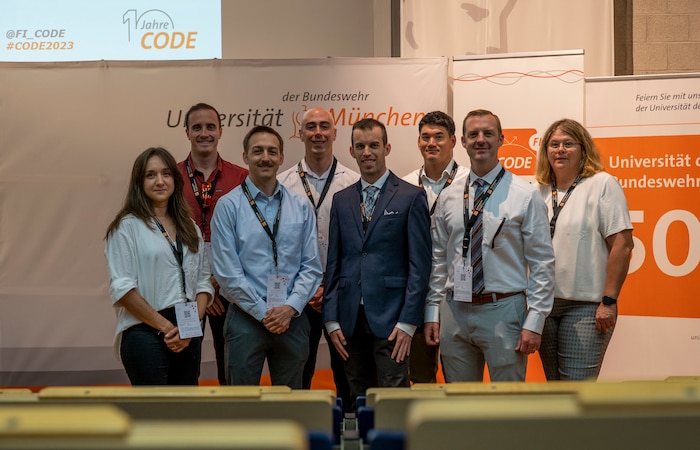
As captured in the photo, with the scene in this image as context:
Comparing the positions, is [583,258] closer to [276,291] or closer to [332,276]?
[332,276]

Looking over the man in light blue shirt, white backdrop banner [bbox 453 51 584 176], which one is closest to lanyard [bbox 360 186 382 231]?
the man in light blue shirt

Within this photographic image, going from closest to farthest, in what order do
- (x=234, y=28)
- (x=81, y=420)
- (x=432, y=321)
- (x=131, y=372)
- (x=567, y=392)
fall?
(x=81, y=420) → (x=567, y=392) → (x=131, y=372) → (x=432, y=321) → (x=234, y=28)

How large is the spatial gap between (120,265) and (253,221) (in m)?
0.65

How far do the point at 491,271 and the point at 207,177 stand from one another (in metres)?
1.82

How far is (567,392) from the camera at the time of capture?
5.47ft

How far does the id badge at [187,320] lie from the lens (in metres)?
3.30

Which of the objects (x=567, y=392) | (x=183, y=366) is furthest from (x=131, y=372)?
(x=567, y=392)

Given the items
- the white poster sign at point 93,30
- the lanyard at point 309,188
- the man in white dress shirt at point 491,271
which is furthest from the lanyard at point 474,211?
the white poster sign at point 93,30

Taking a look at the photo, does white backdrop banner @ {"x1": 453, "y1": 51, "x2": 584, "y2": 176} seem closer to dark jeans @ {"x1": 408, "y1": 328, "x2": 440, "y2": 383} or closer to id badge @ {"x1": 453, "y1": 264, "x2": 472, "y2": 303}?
dark jeans @ {"x1": 408, "y1": 328, "x2": 440, "y2": 383}

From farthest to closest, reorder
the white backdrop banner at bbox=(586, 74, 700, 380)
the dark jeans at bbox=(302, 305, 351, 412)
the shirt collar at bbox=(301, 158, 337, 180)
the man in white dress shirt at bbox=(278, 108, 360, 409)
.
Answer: the white backdrop banner at bbox=(586, 74, 700, 380) < the shirt collar at bbox=(301, 158, 337, 180) < the man in white dress shirt at bbox=(278, 108, 360, 409) < the dark jeans at bbox=(302, 305, 351, 412)

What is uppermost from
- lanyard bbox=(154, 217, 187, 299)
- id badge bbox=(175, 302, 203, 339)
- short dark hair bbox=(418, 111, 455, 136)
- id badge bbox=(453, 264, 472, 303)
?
short dark hair bbox=(418, 111, 455, 136)

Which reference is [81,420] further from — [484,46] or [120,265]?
[484,46]

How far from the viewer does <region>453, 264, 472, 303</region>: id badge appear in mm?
3338

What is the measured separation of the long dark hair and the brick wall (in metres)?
4.39
